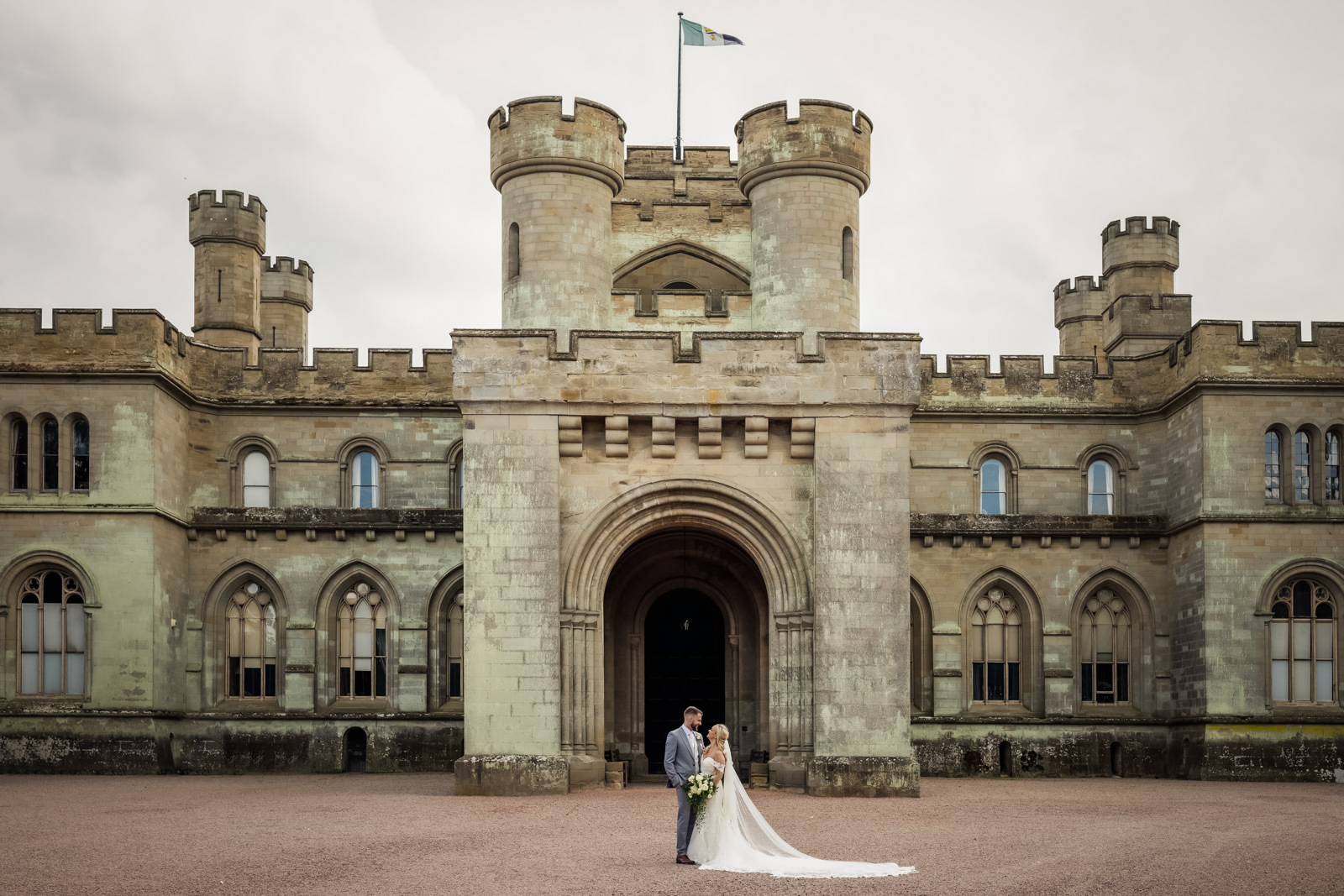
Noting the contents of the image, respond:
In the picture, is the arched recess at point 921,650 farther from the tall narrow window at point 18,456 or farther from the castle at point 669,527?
the tall narrow window at point 18,456

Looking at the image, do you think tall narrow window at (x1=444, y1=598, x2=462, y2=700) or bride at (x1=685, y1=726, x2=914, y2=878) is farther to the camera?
tall narrow window at (x1=444, y1=598, x2=462, y2=700)

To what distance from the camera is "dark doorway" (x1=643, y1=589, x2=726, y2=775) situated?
2686 cm

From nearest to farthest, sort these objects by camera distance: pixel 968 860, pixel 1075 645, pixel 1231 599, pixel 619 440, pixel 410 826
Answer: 1. pixel 968 860
2. pixel 410 826
3. pixel 619 440
4. pixel 1231 599
5. pixel 1075 645

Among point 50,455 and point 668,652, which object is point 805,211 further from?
point 50,455

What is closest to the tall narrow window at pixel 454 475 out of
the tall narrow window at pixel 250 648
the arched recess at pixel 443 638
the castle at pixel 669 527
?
the castle at pixel 669 527

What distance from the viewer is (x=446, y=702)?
29.7 metres

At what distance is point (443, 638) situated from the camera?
2989 centimetres

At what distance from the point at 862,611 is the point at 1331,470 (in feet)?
37.8

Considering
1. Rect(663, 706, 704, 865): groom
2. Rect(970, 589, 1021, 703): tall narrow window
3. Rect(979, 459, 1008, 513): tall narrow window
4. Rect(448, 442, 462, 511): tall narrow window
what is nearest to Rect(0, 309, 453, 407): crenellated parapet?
Rect(448, 442, 462, 511): tall narrow window

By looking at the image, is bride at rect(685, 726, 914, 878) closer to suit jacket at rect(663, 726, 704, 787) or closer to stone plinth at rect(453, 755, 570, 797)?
suit jacket at rect(663, 726, 704, 787)

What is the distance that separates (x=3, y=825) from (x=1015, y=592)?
63.6ft

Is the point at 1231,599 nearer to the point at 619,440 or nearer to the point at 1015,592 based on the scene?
the point at 1015,592

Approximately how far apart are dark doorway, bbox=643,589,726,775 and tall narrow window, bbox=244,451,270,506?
28.5 ft

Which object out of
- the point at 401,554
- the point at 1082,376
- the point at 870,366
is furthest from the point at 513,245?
the point at 1082,376
